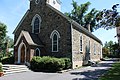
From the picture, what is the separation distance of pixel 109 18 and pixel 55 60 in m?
10.4

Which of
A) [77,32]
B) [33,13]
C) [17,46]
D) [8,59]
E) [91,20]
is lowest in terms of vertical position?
[8,59]

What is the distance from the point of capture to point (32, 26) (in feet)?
98.3

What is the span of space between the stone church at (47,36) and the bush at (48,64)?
1.68m

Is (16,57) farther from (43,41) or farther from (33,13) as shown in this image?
(33,13)

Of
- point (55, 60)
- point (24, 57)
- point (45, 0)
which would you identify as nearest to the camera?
point (55, 60)

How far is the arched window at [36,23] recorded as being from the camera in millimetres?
29323

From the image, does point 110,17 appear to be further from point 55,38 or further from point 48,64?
point 55,38

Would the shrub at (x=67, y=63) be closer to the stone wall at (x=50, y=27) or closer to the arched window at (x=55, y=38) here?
the stone wall at (x=50, y=27)

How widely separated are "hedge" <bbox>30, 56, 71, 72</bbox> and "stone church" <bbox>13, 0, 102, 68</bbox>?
1.59 m

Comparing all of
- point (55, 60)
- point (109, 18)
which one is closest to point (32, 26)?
point (55, 60)

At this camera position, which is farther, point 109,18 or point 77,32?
point 77,32

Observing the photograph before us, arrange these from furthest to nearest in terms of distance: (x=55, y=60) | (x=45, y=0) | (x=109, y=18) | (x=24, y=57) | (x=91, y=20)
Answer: (x=91, y=20) < (x=45, y=0) < (x=24, y=57) < (x=55, y=60) < (x=109, y=18)

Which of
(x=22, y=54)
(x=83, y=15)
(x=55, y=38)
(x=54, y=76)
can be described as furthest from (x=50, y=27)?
(x=83, y=15)

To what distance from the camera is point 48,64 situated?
2297 cm
